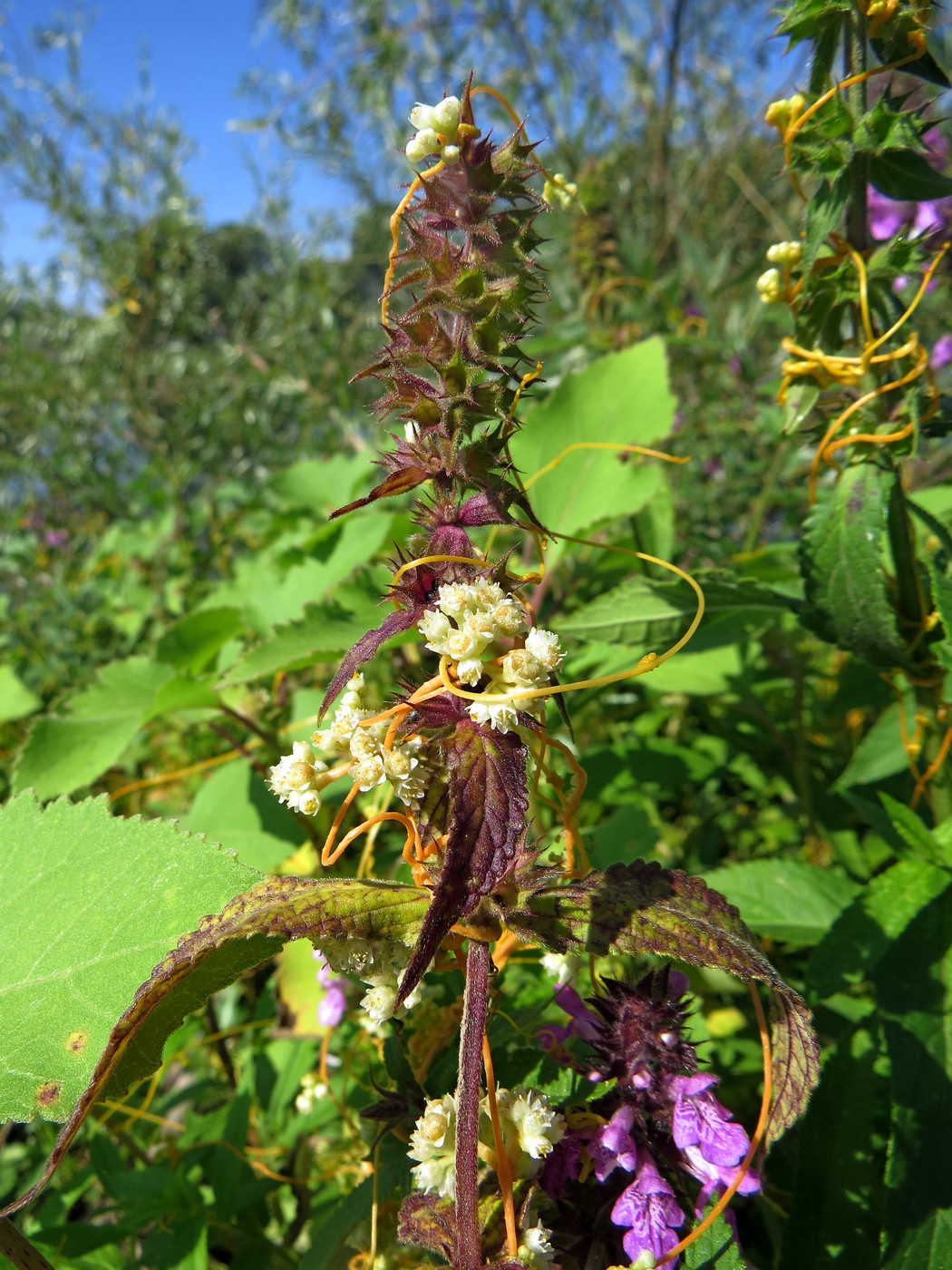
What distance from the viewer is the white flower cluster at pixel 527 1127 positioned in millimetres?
567

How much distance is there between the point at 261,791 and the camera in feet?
4.48

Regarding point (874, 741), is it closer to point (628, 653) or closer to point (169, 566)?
point (628, 653)

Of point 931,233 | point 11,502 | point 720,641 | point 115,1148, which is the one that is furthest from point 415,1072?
point 11,502

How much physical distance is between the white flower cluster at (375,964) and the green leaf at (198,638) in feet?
2.97

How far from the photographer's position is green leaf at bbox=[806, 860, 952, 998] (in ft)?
2.93

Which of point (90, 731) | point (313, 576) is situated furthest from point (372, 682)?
point (90, 731)

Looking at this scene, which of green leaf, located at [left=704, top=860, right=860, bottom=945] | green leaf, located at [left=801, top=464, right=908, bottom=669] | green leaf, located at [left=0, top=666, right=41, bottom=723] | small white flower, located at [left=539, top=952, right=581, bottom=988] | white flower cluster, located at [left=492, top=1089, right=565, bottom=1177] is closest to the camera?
white flower cluster, located at [left=492, top=1089, right=565, bottom=1177]

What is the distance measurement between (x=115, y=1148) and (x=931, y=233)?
5.23 ft

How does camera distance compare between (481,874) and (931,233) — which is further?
(931,233)

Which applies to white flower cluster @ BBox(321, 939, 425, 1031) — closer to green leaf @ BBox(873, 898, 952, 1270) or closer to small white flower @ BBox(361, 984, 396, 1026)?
small white flower @ BBox(361, 984, 396, 1026)

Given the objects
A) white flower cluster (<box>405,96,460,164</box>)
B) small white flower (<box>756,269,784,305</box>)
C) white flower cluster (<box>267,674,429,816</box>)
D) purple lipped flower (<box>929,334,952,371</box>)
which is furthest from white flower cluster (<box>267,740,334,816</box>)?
purple lipped flower (<box>929,334,952,371</box>)

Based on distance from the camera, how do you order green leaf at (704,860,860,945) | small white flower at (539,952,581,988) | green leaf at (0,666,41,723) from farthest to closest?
green leaf at (0,666,41,723) → green leaf at (704,860,860,945) → small white flower at (539,952,581,988)

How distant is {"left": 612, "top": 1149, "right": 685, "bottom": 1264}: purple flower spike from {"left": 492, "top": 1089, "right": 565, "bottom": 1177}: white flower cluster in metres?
0.06

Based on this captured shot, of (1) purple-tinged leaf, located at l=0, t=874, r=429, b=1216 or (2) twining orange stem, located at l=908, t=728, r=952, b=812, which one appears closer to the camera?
(1) purple-tinged leaf, located at l=0, t=874, r=429, b=1216
